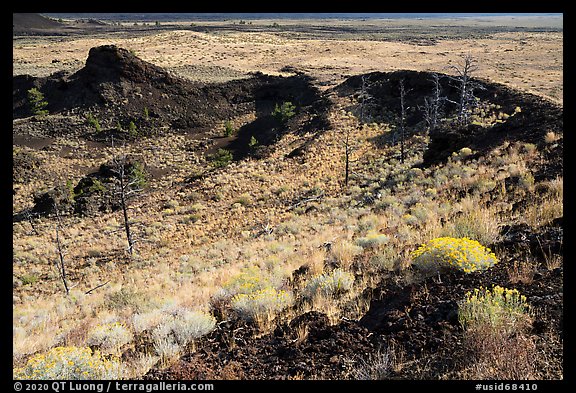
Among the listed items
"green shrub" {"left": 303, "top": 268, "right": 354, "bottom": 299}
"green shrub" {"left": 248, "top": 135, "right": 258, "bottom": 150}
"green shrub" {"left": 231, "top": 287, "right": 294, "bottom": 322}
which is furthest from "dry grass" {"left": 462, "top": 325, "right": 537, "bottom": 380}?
"green shrub" {"left": 248, "top": 135, "right": 258, "bottom": 150}

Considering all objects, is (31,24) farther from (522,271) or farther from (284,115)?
(522,271)

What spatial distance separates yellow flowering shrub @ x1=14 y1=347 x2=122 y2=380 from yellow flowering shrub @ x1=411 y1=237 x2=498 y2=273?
4703 mm

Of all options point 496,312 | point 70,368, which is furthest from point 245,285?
point 496,312

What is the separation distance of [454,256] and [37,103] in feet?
169

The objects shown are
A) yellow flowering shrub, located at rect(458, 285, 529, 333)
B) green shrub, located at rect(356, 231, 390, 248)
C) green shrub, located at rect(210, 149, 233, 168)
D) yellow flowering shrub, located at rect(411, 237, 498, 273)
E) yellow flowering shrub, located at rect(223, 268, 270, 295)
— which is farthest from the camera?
green shrub, located at rect(210, 149, 233, 168)

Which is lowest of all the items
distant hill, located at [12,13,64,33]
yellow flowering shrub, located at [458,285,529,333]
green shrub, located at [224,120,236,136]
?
yellow flowering shrub, located at [458,285,529,333]

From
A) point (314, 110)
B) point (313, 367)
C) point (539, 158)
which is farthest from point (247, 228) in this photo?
point (314, 110)

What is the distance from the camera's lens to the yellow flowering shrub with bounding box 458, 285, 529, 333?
13.2 ft

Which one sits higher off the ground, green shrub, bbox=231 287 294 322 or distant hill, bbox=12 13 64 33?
distant hill, bbox=12 13 64 33

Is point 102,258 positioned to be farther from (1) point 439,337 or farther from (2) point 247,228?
(1) point 439,337

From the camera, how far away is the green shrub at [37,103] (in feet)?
140

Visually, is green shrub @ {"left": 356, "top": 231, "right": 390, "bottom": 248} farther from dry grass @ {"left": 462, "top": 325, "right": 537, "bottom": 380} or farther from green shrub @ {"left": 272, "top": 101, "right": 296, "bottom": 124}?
green shrub @ {"left": 272, "top": 101, "right": 296, "bottom": 124}

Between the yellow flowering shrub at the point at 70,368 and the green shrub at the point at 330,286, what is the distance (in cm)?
309
